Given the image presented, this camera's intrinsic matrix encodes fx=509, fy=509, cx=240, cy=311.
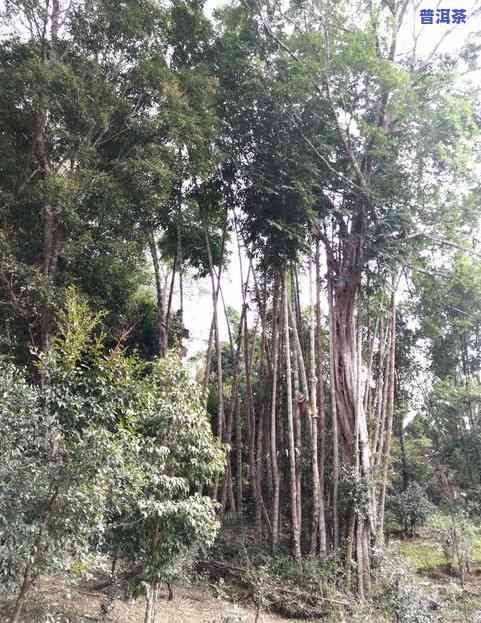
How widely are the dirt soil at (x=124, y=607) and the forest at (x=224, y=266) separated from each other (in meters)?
0.04

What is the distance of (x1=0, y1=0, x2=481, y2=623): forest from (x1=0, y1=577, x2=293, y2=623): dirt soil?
4 centimetres

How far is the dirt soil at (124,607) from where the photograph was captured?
4.26m

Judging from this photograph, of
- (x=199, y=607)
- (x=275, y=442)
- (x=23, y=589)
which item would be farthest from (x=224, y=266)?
(x=23, y=589)

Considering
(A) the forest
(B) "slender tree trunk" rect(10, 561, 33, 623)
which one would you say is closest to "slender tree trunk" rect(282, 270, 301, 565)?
(A) the forest

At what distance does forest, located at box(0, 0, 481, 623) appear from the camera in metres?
3.77

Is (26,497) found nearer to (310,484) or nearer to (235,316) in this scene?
(310,484)

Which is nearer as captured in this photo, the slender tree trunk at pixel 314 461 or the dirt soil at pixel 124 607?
the dirt soil at pixel 124 607

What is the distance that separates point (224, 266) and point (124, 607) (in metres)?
4.76

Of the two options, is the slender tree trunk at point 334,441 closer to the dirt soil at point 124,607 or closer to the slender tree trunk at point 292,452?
the slender tree trunk at point 292,452

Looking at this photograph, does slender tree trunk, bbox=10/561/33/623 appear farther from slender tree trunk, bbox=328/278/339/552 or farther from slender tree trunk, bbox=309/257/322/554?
slender tree trunk, bbox=328/278/339/552

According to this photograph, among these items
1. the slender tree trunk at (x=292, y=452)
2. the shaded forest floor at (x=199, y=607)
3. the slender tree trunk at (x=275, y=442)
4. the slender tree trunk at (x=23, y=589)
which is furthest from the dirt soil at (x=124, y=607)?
the slender tree trunk at (x=23, y=589)

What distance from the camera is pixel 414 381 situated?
10.5m

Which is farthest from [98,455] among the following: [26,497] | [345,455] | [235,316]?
[235,316]

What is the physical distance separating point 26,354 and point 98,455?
132 inches
